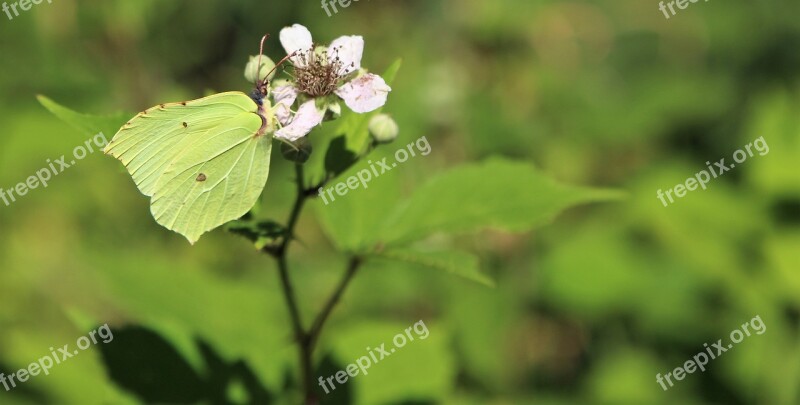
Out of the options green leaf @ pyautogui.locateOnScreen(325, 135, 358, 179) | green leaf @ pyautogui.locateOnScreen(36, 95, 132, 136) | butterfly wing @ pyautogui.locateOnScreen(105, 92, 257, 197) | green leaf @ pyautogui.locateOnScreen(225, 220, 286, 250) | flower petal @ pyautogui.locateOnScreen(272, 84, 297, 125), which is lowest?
green leaf @ pyautogui.locateOnScreen(225, 220, 286, 250)

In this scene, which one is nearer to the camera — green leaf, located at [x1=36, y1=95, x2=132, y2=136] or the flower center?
green leaf, located at [x1=36, y1=95, x2=132, y2=136]

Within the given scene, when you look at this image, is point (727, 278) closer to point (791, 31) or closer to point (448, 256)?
point (448, 256)

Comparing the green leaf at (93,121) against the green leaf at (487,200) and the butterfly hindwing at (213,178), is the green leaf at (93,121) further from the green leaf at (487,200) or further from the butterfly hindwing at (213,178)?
the green leaf at (487,200)

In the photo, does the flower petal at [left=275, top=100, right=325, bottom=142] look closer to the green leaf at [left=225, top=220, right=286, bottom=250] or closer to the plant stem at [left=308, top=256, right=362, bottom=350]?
the green leaf at [left=225, top=220, right=286, bottom=250]

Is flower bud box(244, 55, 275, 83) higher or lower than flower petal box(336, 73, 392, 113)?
higher

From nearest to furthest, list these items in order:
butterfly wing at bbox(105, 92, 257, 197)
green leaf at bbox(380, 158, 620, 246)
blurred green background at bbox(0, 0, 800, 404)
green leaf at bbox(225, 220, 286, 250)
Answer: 1. green leaf at bbox(225, 220, 286, 250)
2. butterfly wing at bbox(105, 92, 257, 197)
3. green leaf at bbox(380, 158, 620, 246)
4. blurred green background at bbox(0, 0, 800, 404)

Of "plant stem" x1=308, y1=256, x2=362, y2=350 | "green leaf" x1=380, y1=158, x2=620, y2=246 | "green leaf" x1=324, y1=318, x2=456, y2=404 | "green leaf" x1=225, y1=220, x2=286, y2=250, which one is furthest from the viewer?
"green leaf" x1=324, y1=318, x2=456, y2=404

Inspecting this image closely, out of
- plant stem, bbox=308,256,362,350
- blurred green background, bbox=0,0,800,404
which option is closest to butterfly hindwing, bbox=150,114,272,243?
plant stem, bbox=308,256,362,350
